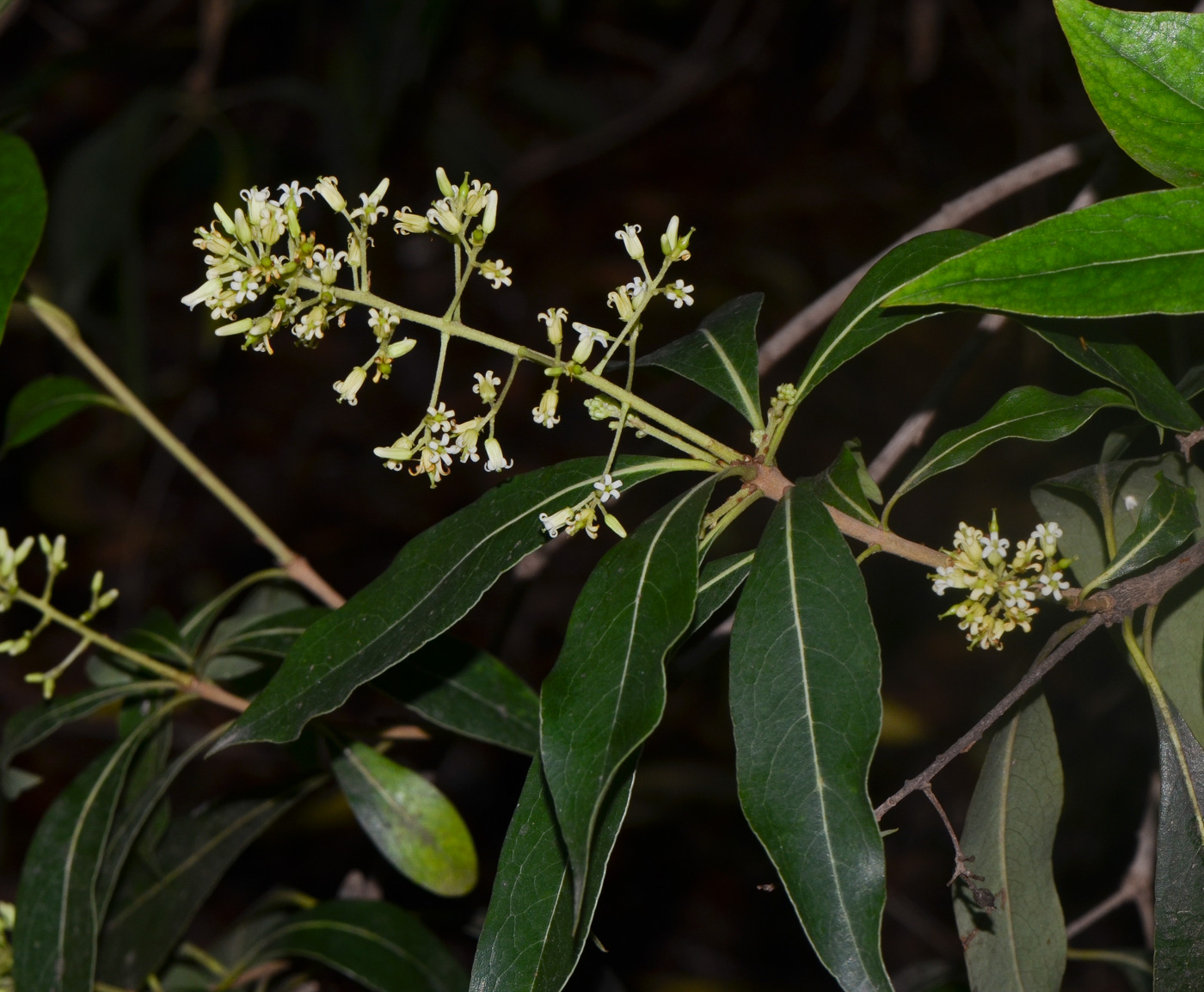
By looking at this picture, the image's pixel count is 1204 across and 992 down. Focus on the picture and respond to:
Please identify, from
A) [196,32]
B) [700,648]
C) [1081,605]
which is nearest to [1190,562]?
[1081,605]

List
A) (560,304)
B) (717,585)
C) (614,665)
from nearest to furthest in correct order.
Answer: (614,665), (717,585), (560,304)

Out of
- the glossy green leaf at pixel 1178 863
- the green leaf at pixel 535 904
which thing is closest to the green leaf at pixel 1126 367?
the glossy green leaf at pixel 1178 863

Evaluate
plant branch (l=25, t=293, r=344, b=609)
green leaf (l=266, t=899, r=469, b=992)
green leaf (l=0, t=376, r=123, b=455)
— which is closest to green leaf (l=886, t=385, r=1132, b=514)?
plant branch (l=25, t=293, r=344, b=609)

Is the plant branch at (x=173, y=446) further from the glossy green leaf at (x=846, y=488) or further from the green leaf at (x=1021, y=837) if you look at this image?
the green leaf at (x=1021, y=837)

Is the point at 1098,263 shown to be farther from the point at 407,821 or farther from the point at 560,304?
the point at 560,304

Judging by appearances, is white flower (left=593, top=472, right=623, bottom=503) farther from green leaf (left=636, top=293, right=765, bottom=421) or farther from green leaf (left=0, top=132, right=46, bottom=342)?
green leaf (left=0, top=132, right=46, bottom=342)

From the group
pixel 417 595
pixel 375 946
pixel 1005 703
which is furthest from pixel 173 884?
pixel 1005 703

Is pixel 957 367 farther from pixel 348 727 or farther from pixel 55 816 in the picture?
pixel 55 816
